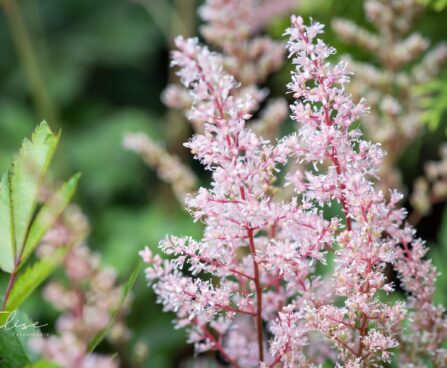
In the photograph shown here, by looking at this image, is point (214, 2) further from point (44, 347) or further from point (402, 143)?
point (44, 347)

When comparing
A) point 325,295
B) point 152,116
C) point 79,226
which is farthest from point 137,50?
point 325,295

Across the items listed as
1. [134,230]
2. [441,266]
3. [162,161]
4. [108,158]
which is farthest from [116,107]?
[441,266]

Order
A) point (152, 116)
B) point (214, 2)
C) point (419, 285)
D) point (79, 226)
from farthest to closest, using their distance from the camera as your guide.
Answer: point (152, 116)
point (214, 2)
point (79, 226)
point (419, 285)

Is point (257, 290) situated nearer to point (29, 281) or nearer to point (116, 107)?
point (29, 281)

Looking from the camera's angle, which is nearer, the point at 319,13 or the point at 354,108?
the point at 354,108

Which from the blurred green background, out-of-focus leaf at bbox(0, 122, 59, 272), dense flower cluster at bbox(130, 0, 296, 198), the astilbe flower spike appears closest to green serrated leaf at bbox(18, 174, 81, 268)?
out-of-focus leaf at bbox(0, 122, 59, 272)

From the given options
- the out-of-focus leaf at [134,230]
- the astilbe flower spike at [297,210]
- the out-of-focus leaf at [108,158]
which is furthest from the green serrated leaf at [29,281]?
the out-of-focus leaf at [108,158]

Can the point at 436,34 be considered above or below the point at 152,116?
below

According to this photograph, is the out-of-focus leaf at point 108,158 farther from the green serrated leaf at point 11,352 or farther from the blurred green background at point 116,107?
the green serrated leaf at point 11,352
